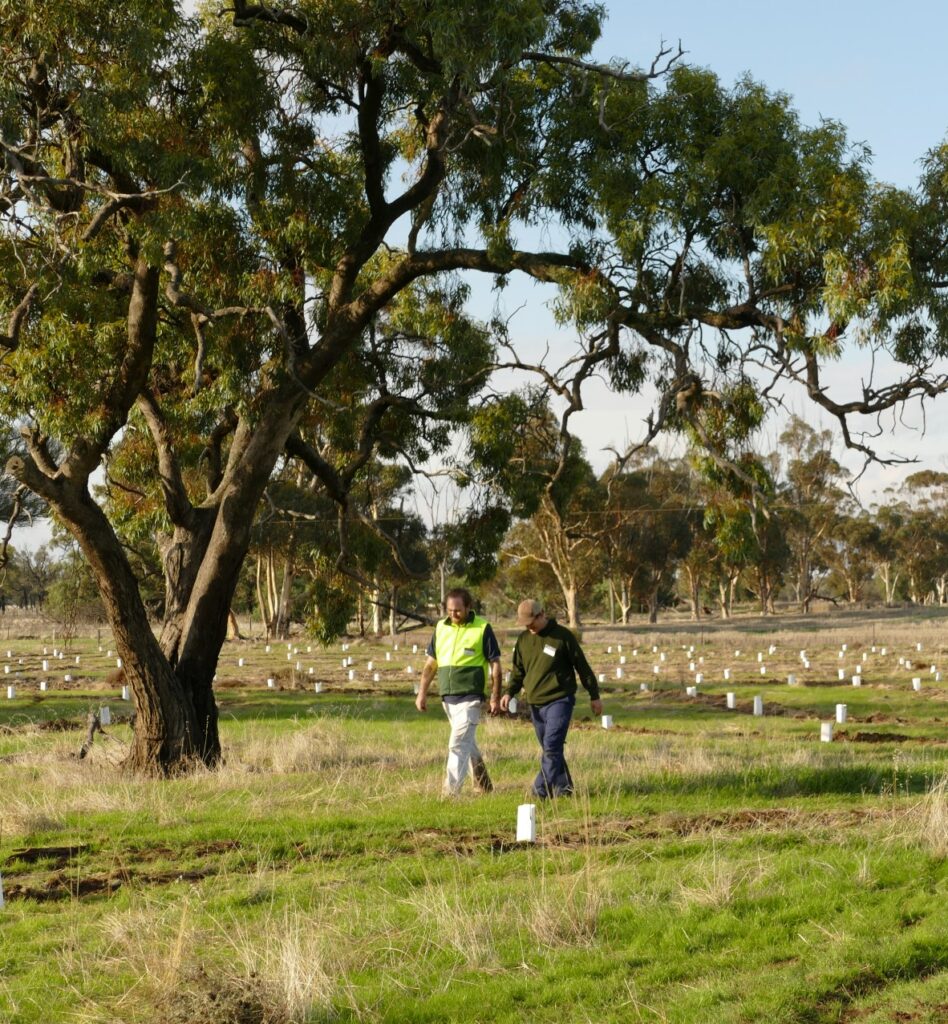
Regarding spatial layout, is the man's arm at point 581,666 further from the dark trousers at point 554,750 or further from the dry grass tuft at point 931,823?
the dry grass tuft at point 931,823

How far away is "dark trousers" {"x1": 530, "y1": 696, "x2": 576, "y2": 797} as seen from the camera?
35.2ft

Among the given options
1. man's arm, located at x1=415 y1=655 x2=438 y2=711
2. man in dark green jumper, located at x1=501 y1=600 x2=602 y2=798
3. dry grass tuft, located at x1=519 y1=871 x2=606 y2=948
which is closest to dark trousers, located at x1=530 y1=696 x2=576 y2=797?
man in dark green jumper, located at x1=501 y1=600 x2=602 y2=798

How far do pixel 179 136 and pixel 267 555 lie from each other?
1744 inches

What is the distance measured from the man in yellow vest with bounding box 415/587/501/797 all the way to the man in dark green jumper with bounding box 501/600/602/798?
25 cm

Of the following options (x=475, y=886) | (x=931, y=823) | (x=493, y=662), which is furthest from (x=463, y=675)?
(x=931, y=823)

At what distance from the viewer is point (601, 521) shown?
192 ft

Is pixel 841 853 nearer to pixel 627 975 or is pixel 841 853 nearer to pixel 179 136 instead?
pixel 627 975

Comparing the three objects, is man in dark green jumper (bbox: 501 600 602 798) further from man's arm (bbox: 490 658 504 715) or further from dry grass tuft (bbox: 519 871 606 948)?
dry grass tuft (bbox: 519 871 606 948)

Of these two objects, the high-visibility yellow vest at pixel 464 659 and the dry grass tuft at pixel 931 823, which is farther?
the high-visibility yellow vest at pixel 464 659

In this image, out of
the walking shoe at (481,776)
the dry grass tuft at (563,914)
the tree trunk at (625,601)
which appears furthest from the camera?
the tree trunk at (625,601)

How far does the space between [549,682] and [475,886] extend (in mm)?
3498

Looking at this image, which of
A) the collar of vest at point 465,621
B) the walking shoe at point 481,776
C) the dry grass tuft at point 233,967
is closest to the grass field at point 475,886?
the dry grass tuft at point 233,967

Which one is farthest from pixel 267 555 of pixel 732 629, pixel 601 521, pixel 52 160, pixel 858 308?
pixel 858 308

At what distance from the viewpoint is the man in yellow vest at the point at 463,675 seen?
1106 cm
